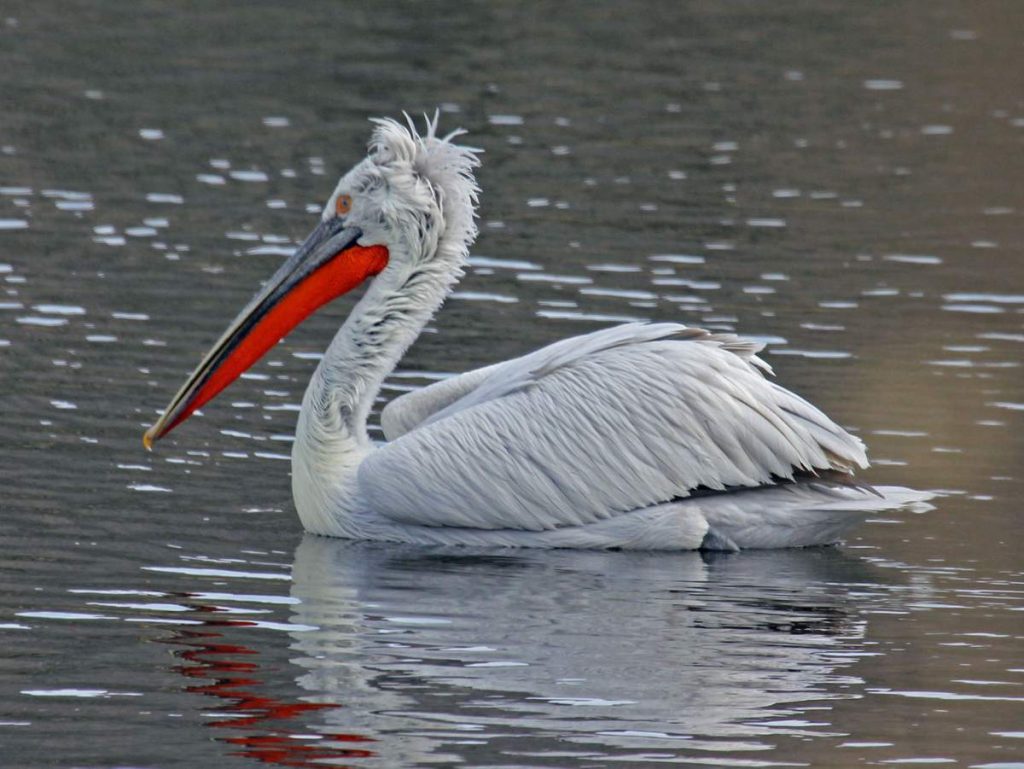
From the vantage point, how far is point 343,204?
7.57 m

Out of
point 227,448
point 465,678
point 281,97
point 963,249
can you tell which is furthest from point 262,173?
point 465,678

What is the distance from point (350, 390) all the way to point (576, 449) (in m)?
0.84

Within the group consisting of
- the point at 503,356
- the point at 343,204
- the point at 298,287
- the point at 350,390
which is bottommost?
the point at 503,356

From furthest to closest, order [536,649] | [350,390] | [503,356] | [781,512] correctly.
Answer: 1. [503,356]
2. [350,390]
3. [781,512]
4. [536,649]

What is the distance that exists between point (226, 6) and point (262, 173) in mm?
6830

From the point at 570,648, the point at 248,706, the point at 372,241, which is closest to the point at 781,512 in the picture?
the point at 570,648

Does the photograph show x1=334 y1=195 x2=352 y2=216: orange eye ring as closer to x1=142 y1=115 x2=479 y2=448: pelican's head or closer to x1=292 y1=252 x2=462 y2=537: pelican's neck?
x1=142 y1=115 x2=479 y2=448: pelican's head

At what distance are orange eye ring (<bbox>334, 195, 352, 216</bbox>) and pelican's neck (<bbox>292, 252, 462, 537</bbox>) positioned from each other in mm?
258

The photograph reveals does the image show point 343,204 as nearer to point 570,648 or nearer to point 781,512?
point 781,512

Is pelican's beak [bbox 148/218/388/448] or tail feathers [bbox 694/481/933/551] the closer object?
tail feathers [bbox 694/481/933/551]

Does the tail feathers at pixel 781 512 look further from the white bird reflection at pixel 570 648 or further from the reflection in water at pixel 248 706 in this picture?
the reflection in water at pixel 248 706

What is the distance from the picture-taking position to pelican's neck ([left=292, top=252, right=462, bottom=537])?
23.6 ft

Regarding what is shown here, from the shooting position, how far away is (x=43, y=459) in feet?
25.0

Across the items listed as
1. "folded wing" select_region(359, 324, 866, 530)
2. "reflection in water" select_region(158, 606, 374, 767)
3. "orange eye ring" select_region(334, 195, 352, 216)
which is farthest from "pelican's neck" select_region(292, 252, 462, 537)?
"reflection in water" select_region(158, 606, 374, 767)
